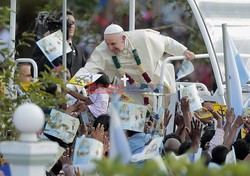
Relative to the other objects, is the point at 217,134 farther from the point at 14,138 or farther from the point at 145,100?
the point at 14,138

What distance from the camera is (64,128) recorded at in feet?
28.2

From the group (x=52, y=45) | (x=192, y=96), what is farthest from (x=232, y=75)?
(x=52, y=45)

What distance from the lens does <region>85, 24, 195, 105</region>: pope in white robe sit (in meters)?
11.6

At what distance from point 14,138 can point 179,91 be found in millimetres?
4275

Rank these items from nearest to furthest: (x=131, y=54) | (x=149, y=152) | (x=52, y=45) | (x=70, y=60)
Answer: (x=149, y=152)
(x=52, y=45)
(x=131, y=54)
(x=70, y=60)

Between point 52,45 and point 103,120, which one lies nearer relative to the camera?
point 103,120

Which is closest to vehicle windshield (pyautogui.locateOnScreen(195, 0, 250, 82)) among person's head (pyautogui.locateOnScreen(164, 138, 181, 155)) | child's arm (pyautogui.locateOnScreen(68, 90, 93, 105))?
child's arm (pyautogui.locateOnScreen(68, 90, 93, 105))

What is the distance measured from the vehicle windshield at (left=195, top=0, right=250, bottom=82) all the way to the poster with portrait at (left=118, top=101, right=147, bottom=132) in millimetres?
3490

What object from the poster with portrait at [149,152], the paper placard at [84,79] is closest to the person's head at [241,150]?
the poster with portrait at [149,152]

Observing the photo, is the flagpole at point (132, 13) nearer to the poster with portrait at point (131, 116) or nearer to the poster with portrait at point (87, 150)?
the poster with portrait at point (131, 116)

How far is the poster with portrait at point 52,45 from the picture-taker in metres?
11.1

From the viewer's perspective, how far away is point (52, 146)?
559 centimetres

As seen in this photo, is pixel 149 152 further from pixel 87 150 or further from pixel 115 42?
pixel 115 42

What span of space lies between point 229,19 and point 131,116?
4.14 meters
